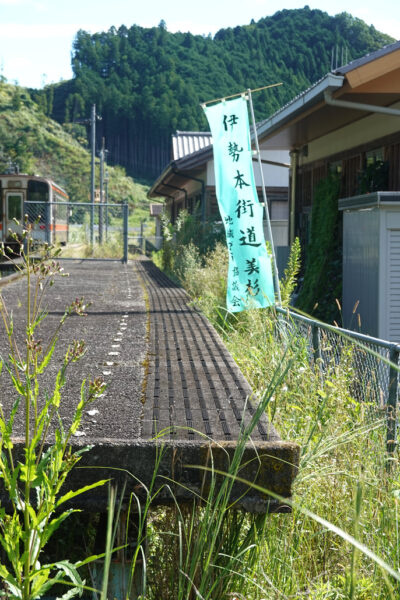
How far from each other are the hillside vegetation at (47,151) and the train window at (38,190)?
42.1 metres

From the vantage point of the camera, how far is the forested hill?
327 ft

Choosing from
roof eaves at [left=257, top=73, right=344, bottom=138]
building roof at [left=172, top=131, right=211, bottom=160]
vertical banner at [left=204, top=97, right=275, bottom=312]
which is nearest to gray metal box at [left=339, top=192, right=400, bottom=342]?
vertical banner at [left=204, top=97, right=275, bottom=312]

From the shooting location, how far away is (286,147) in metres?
15.1

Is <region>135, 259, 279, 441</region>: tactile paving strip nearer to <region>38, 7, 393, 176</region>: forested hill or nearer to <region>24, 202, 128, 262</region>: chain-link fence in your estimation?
<region>24, 202, 128, 262</region>: chain-link fence

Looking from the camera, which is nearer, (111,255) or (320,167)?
(320,167)

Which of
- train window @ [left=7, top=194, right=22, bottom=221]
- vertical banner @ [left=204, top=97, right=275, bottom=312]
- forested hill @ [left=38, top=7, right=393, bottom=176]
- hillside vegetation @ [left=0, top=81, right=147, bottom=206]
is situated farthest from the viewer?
forested hill @ [left=38, top=7, right=393, bottom=176]

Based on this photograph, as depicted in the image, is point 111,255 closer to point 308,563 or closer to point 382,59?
point 382,59

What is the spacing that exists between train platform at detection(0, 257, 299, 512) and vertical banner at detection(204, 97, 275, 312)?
52cm

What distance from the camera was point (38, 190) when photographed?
974 inches

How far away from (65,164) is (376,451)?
79993 mm

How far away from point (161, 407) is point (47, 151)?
3208 inches

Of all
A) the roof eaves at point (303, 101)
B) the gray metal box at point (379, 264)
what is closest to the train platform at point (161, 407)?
the gray metal box at point (379, 264)

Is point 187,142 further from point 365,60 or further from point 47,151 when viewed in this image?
point 47,151

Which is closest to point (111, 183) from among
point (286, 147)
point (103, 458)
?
point (286, 147)
